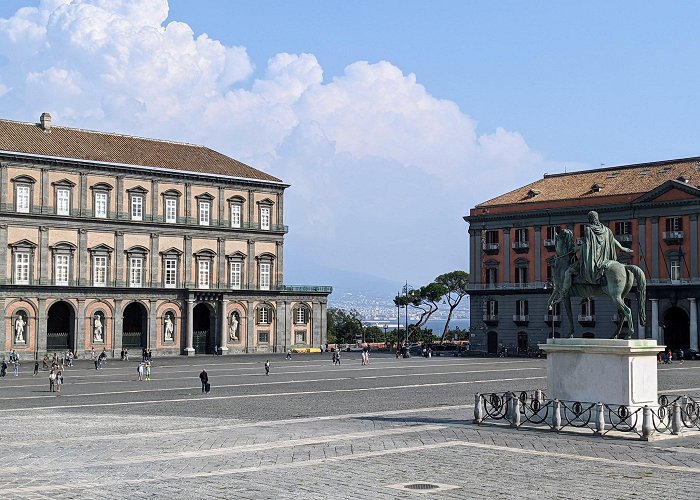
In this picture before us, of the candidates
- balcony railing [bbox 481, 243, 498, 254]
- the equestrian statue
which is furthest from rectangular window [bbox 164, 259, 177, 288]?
the equestrian statue

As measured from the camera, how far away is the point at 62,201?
80312mm

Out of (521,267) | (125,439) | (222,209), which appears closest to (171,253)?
(222,209)

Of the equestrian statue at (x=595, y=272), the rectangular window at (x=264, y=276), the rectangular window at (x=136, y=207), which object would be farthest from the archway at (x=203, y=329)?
the equestrian statue at (x=595, y=272)

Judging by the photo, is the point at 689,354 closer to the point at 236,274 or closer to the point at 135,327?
the point at 236,274

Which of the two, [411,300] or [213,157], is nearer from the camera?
[213,157]

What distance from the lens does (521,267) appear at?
9156 cm

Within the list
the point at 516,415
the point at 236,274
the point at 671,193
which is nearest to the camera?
the point at 516,415

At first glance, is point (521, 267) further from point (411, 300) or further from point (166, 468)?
point (166, 468)

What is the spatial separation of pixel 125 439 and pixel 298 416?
7.89 meters

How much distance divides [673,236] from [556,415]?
59188 millimetres

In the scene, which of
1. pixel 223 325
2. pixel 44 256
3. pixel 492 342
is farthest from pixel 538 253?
pixel 44 256

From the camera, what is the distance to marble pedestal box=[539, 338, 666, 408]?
25500mm

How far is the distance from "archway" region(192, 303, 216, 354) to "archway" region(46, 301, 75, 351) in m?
11.7

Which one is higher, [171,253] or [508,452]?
[171,253]
